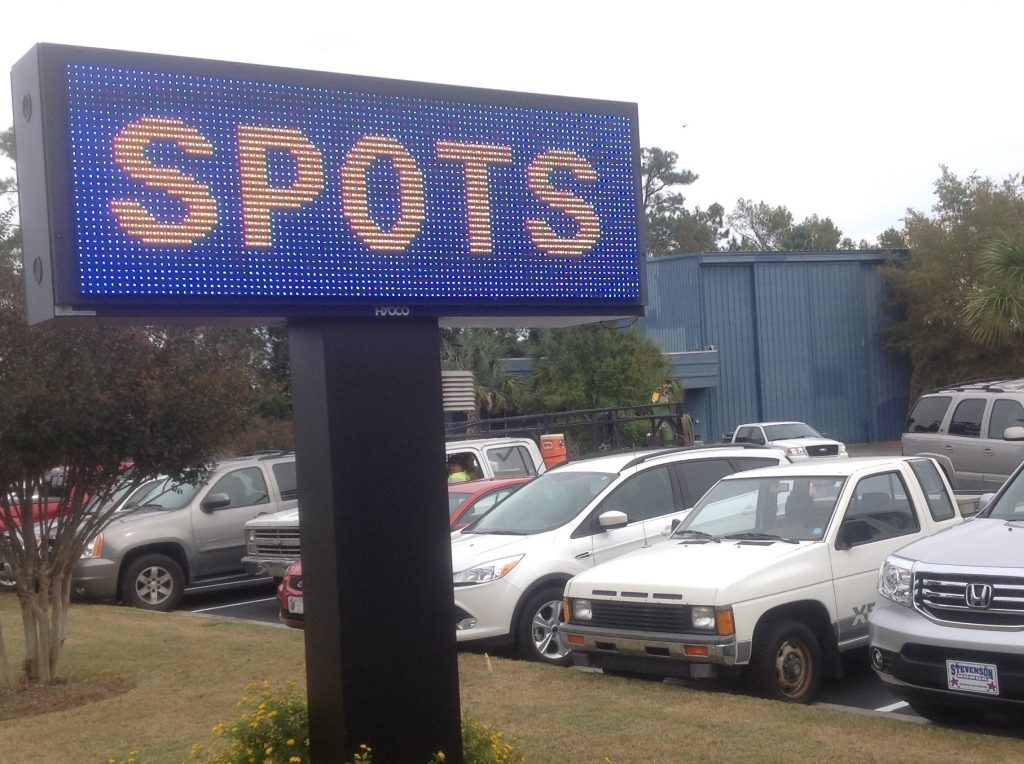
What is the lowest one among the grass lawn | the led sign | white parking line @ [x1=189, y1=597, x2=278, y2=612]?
white parking line @ [x1=189, y1=597, x2=278, y2=612]

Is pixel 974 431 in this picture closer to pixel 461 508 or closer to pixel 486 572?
pixel 461 508

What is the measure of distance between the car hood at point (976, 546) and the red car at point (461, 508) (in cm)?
541

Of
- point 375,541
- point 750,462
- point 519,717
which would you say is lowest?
point 519,717

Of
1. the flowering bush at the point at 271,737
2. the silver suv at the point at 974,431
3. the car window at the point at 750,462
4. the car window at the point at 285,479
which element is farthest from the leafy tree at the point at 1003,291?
the flowering bush at the point at 271,737

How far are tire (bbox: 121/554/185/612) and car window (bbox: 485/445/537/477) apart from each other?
4350 millimetres

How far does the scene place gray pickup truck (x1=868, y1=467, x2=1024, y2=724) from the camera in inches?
263

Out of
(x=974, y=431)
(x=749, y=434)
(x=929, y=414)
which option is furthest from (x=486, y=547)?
(x=749, y=434)

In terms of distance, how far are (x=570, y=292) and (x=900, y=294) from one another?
4218cm

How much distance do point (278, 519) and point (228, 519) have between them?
1.64 metres

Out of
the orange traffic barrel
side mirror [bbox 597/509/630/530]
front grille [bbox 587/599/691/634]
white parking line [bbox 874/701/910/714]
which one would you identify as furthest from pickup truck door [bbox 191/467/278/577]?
white parking line [bbox 874/701/910/714]

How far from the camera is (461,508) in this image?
531 inches

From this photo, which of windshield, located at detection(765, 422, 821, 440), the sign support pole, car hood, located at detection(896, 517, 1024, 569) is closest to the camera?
the sign support pole

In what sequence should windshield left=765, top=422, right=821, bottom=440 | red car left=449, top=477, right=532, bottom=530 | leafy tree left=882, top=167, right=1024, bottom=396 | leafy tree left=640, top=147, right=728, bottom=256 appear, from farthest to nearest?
leafy tree left=640, top=147, right=728, bottom=256
leafy tree left=882, top=167, right=1024, bottom=396
windshield left=765, top=422, right=821, bottom=440
red car left=449, top=477, right=532, bottom=530

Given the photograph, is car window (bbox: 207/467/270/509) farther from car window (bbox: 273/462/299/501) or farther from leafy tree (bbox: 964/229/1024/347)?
leafy tree (bbox: 964/229/1024/347)
